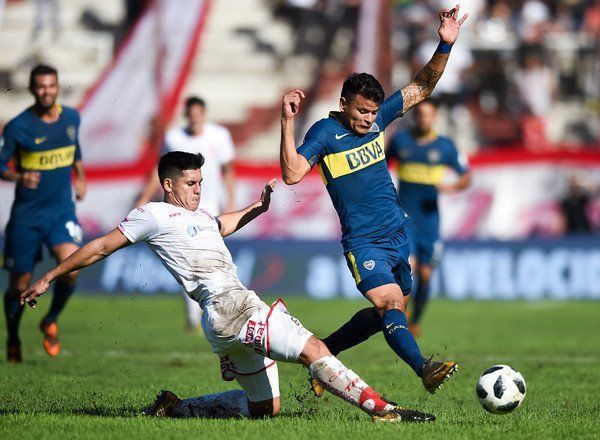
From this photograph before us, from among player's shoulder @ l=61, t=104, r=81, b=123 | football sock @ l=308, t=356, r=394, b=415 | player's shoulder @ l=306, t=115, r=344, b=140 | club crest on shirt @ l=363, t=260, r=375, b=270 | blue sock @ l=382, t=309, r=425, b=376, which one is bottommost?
football sock @ l=308, t=356, r=394, b=415

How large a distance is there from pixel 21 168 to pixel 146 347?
2.64 m

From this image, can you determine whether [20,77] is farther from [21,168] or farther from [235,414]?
[235,414]

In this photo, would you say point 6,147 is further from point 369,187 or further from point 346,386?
point 346,386

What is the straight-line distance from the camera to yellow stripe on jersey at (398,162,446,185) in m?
14.3

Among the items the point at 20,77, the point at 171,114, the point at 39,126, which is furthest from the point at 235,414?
the point at 20,77

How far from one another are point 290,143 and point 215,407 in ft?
6.12

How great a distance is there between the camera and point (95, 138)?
22.0 metres

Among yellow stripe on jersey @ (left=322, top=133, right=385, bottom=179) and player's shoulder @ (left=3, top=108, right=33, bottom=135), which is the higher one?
player's shoulder @ (left=3, top=108, right=33, bottom=135)

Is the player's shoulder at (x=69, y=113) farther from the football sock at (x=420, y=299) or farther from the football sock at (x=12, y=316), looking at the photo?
the football sock at (x=420, y=299)

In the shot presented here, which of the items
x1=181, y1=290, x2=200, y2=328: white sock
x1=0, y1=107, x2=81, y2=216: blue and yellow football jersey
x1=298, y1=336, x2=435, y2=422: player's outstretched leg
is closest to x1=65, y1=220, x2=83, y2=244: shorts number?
x1=0, y1=107, x2=81, y2=216: blue and yellow football jersey

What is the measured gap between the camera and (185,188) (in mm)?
7570

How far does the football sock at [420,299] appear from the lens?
14062 mm

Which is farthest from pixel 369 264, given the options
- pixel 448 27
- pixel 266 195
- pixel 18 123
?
pixel 18 123

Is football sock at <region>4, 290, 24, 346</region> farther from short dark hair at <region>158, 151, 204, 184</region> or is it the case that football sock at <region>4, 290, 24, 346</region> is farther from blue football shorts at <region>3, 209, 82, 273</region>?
short dark hair at <region>158, 151, 204, 184</region>
